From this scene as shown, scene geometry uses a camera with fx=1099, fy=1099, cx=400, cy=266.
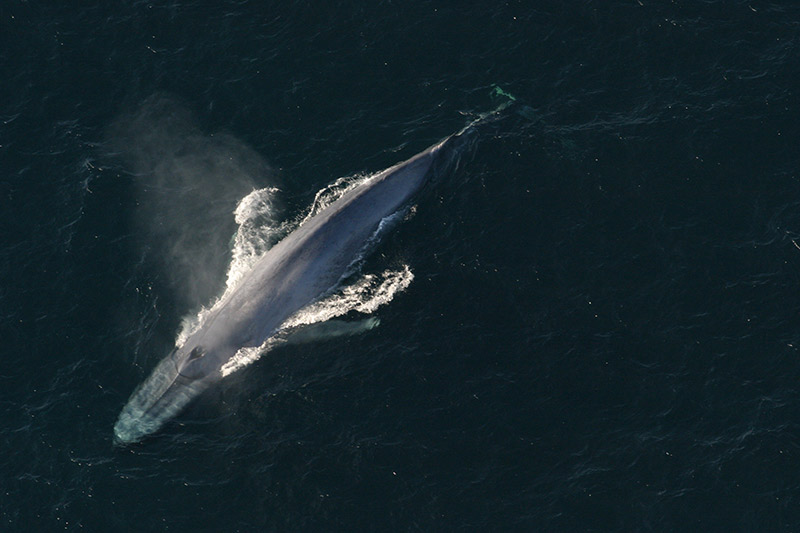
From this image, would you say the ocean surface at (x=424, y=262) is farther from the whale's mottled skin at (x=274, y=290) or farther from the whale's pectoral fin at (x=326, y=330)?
the whale's mottled skin at (x=274, y=290)

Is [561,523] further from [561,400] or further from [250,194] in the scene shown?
[250,194]

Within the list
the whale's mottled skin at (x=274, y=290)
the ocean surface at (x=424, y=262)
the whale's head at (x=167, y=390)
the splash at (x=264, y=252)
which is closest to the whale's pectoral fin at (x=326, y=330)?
the splash at (x=264, y=252)

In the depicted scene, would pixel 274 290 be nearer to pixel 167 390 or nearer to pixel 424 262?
pixel 167 390

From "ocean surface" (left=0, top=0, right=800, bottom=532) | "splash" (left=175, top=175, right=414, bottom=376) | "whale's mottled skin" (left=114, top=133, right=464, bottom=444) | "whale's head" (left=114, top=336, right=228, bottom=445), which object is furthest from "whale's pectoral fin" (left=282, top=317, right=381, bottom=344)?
"whale's head" (left=114, top=336, right=228, bottom=445)

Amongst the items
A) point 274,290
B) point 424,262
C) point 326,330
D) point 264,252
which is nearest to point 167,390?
point 274,290

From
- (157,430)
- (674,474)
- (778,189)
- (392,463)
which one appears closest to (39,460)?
(157,430)
